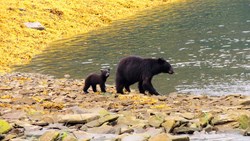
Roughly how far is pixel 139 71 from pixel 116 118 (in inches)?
332

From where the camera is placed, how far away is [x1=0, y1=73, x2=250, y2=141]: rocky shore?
44.4 ft

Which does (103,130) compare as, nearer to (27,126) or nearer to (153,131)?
(153,131)

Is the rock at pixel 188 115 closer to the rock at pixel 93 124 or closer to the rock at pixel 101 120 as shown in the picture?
Answer: the rock at pixel 101 120

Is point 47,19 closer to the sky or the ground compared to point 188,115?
closer to the sky

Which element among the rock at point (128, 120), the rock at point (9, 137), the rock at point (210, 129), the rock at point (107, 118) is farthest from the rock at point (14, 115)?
the rock at point (210, 129)

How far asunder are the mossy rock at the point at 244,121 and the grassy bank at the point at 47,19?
23.6 metres

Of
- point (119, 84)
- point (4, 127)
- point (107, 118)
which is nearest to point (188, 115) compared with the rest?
point (107, 118)

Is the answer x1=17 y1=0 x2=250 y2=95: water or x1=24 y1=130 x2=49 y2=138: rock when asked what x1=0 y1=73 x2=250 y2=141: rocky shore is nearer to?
x1=24 y1=130 x2=49 y2=138: rock

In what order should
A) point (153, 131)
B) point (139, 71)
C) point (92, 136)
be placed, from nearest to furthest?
point (92, 136), point (153, 131), point (139, 71)

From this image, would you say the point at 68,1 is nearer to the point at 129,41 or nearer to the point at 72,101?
the point at 129,41

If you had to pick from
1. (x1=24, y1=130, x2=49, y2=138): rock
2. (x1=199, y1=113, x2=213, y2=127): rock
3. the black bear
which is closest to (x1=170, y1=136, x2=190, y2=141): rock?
(x1=199, y1=113, x2=213, y2=127): rock

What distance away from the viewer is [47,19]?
5797 cm

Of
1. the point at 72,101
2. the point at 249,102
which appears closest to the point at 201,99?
the point at 249,102

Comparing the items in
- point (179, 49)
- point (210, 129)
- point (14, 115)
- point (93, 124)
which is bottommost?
point (210, 129)
